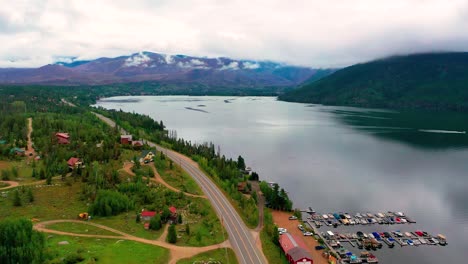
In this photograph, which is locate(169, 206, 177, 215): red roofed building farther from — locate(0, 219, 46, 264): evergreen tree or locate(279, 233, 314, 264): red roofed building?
locate(0, 219, 46, 264): evergreen tree

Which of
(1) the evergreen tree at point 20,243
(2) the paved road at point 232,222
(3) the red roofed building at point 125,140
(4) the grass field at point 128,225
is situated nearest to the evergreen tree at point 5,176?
(4) the grass field at point 128,225

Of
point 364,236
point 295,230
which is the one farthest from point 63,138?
point 364,236

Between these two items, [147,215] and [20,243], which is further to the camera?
[147,215]

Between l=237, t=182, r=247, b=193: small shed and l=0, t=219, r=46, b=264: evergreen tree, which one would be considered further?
l=237, t=182, r=247, b=193: small shed

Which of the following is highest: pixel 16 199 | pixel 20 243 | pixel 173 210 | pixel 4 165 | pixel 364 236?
pixel 4 165

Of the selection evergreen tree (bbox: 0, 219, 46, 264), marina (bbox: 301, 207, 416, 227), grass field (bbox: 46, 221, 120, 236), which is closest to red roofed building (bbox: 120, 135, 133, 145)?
grass field (bbox: 46, 221, 120, 236)

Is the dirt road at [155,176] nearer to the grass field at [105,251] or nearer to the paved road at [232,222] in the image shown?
the paved road at [232,222]

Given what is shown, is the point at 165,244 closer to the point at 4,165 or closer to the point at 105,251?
the point at 105,251
